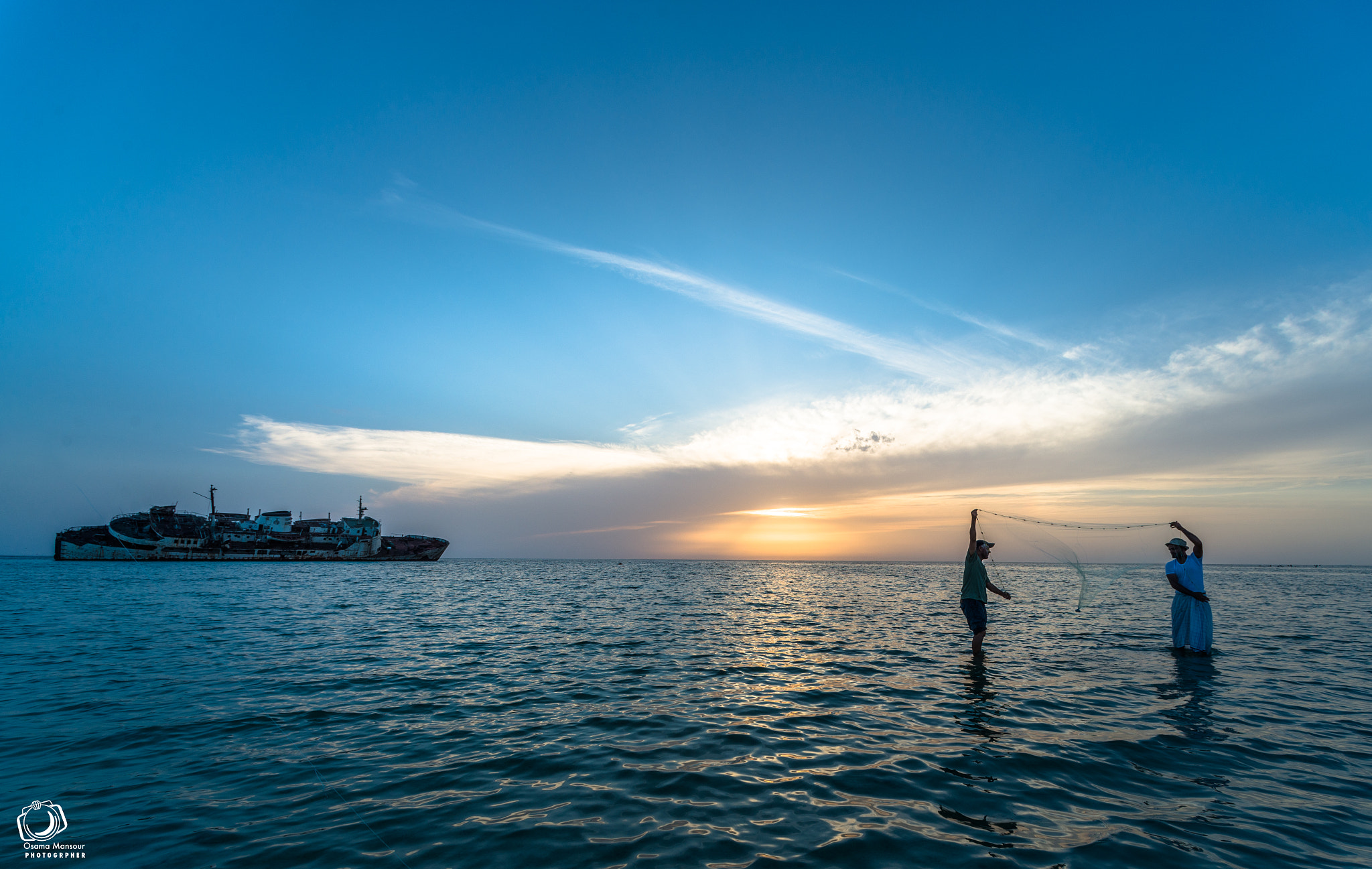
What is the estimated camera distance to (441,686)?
43.4 feet

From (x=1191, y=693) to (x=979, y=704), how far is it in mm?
5323

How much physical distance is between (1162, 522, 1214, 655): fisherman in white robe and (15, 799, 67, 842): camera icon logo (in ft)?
75.1

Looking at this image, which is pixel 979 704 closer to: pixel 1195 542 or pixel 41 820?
pixel 1195 542

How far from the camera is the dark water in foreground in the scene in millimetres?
5898

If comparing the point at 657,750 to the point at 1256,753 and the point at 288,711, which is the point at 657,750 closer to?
the point at 288,711

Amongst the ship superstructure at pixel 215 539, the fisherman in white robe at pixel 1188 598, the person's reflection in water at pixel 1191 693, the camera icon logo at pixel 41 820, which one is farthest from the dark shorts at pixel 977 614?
the ship superstructure at pixel 215 539

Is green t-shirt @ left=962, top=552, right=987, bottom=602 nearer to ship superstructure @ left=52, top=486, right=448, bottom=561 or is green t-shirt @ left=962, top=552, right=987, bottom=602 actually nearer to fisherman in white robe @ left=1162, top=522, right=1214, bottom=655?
fisherman in white robe @ left=1162, top=522, right=1214, bottom=655

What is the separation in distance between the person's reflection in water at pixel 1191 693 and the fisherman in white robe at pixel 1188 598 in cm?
46

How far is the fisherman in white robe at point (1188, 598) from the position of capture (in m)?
15.7

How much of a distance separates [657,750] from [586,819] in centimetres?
259

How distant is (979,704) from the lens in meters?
11.7

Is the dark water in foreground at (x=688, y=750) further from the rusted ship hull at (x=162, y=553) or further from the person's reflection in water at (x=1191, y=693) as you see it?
the rusted ship hull at (x=162, y=553)

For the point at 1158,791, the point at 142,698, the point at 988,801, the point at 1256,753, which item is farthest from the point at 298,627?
the point at 1256,753

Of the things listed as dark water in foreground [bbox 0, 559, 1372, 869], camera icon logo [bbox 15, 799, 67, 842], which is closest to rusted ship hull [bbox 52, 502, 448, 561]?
dark water in foreground [bbox 0, 559, 1372, 869]
